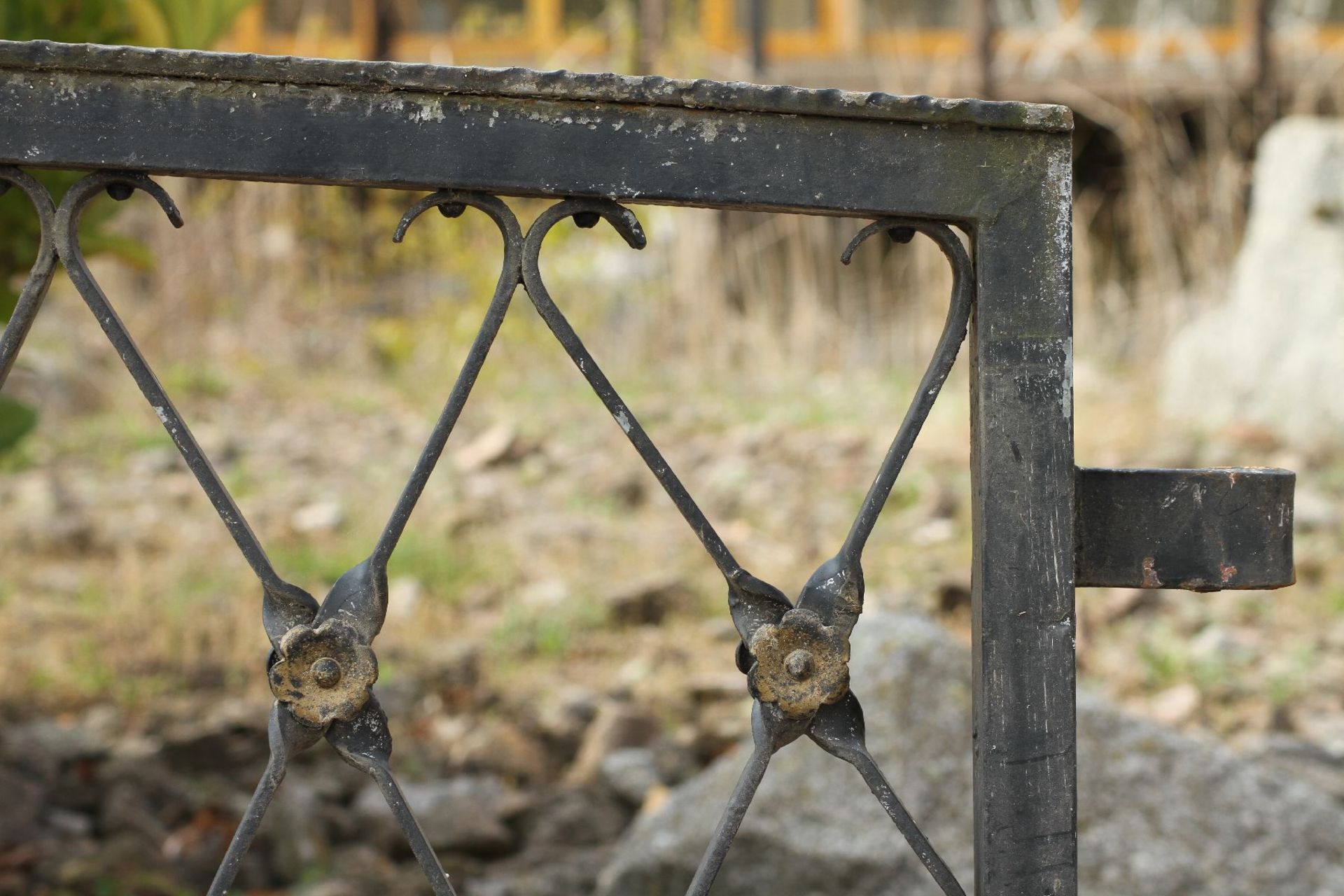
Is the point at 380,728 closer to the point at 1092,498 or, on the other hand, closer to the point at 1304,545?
the point at 1092,498

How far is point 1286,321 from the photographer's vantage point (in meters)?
4.37

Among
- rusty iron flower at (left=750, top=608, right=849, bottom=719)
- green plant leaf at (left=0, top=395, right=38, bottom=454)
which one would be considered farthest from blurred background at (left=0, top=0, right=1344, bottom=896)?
rusty iron flower at (left=750, top=608, right=849, bottom=719)

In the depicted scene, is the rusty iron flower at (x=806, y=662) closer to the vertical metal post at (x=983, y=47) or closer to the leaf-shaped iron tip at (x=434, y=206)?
the leaf-shaped iron tip at (x=434, y=206)

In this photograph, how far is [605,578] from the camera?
3365 millimetres

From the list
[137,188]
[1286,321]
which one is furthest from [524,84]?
[1286,321]

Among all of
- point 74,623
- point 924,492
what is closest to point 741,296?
point 924,492

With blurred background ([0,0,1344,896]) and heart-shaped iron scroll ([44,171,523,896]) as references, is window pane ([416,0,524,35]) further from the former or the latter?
heart-shaped iron scroll ([44,171,523,896])

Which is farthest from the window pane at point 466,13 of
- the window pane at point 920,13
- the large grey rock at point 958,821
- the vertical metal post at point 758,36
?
the large grey rock at point 958,821

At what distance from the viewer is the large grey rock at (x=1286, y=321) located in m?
4.25

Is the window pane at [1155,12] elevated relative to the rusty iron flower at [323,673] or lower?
elevated

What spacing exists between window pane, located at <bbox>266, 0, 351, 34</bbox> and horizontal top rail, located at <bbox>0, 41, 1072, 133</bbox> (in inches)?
329

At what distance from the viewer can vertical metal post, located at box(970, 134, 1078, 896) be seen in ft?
2.77

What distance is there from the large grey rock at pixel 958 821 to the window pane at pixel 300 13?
7866 mm

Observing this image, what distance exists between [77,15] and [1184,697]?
91.2 inches
